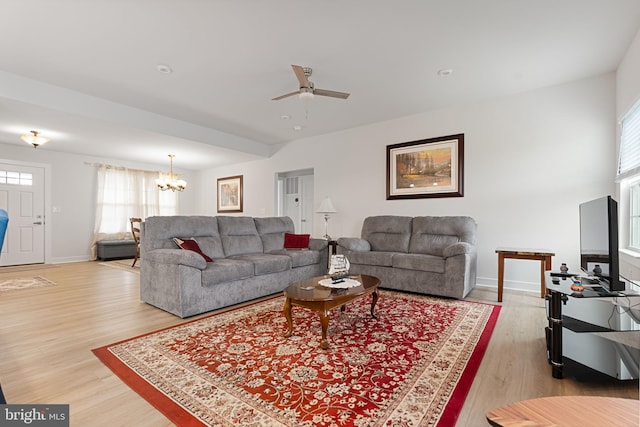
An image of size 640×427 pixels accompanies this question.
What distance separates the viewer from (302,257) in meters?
4.11

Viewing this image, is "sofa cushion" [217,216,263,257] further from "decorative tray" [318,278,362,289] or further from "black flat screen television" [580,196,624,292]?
"black flat screen television" [580,196,624,292]

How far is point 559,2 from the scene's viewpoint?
7.53 feet

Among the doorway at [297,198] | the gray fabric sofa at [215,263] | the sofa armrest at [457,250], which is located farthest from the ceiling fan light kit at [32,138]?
the sofa armrest at [457,250]

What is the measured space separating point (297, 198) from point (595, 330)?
19.9 feet

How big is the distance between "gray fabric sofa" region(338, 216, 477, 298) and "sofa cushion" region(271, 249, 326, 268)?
37 cm

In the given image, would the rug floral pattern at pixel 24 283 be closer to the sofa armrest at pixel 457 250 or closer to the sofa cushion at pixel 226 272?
the sofa cushion at pixel 226 272

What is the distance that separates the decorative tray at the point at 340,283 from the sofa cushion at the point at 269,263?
102 cm

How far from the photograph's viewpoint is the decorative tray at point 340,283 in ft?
8.24

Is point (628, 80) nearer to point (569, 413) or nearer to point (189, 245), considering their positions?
point (569, 413)

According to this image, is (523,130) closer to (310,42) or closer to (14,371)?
(310,42)

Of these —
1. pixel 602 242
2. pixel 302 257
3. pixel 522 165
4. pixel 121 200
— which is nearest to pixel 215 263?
pixel 302 257

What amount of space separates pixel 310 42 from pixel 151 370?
293cm

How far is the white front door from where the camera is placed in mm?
5844

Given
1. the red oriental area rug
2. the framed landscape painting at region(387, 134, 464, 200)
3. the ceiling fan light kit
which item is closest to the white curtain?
the ceiling fan light kit
